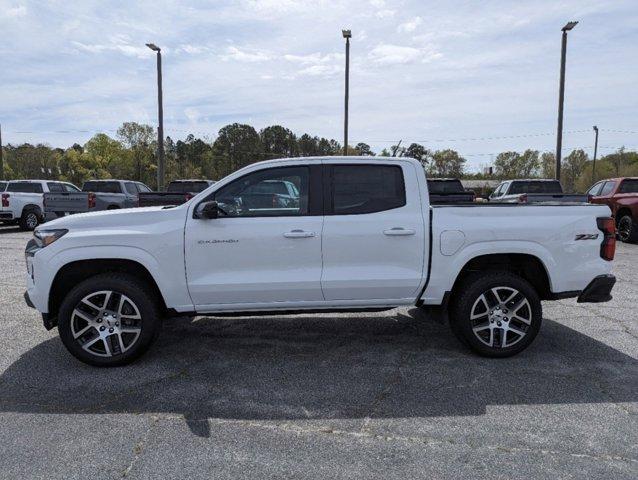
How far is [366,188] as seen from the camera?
15.6 feet

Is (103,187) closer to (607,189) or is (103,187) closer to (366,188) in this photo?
(607,189)


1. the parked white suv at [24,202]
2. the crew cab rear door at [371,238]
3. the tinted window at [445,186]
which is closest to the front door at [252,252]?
the crew cab rear door at [371,238]

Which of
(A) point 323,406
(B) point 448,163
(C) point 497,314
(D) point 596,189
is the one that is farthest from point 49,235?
(B) point 448,163

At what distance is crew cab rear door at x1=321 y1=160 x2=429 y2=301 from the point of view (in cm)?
459

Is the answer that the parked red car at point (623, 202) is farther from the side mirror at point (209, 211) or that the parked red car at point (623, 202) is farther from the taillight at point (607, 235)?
the side mirror at point (209, 211)

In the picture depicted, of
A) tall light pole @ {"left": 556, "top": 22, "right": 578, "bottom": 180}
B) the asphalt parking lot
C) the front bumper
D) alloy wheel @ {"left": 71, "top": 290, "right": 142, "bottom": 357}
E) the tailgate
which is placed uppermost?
tall light pole @ {"left": 556, "top": 22, "right": 578, "bottom": 180}

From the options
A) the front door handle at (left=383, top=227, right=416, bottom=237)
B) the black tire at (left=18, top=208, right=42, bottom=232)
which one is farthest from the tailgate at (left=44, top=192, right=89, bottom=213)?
the front door handle at (left=383, top=227, right=416, bottom=237)

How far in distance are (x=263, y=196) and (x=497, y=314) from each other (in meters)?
2.38

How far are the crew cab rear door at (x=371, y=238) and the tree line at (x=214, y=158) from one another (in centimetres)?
4259

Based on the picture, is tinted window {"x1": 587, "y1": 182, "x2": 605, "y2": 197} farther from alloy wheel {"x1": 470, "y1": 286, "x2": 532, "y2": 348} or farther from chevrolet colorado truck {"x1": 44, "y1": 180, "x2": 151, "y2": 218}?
chevrolet colorado truck {"x1": 44, "y1": 180, "x2": 151, "y2": 218}

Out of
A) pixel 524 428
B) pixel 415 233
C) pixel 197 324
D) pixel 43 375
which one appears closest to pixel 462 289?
pixel 415 233

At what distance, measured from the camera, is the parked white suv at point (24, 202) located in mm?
17234

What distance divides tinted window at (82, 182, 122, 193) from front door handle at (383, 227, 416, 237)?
56.7 ft

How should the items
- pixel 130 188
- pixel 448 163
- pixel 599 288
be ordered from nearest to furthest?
1. pixel 599 288
2. pixel 130 188
3. pixel 448 163
